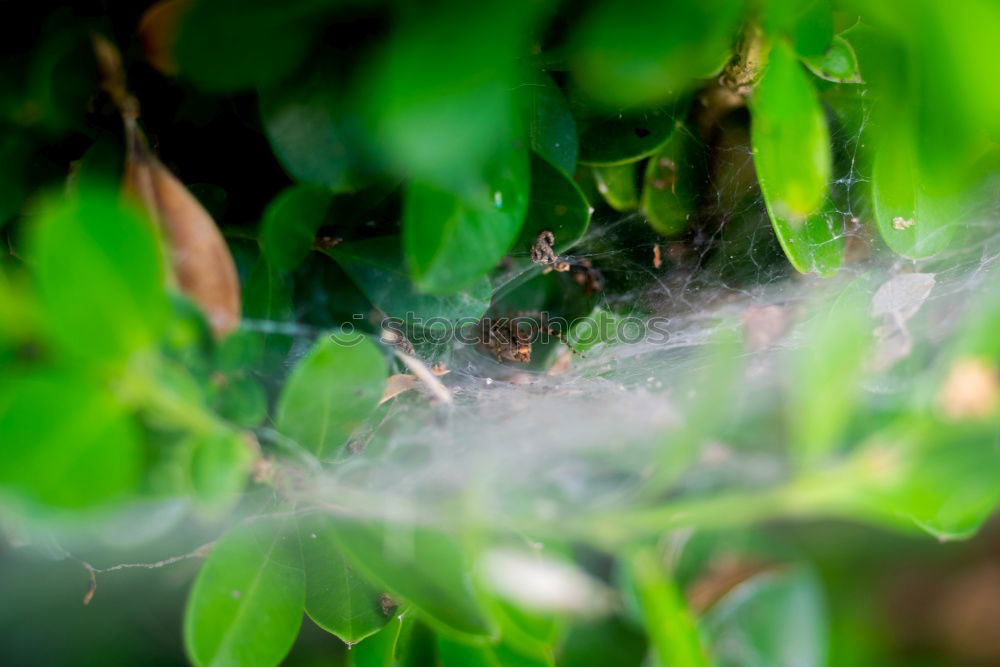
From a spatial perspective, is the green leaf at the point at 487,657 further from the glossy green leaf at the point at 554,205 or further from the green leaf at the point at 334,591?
the glossy green leaf at the point at 554,205

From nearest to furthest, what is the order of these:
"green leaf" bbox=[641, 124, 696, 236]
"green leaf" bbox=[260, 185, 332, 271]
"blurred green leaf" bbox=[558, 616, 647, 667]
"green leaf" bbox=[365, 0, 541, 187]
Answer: "green leaf" bbox=[365, 0, 541, 187], "green leaf" bbox=[260, 185, 332, 271], "green leaf" bbox=[641, 124, 696, 236], "blurred green leaf" bbox=[558, 616, 647, 667]

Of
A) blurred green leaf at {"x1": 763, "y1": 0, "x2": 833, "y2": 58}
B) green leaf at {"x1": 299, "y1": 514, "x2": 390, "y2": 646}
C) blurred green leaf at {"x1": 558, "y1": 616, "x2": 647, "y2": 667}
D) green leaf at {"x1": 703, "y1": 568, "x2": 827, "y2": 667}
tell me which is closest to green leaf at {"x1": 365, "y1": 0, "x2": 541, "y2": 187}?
blurred green leaf at {"x1": 763, "y1": 0, "x2": 833, "y2": 58}

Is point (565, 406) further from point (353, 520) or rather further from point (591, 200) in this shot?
point (353, 520)

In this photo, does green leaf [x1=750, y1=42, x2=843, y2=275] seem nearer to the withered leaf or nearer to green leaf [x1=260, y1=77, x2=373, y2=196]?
green leaf [x1=260, y1=77, x2=373, y2=196]

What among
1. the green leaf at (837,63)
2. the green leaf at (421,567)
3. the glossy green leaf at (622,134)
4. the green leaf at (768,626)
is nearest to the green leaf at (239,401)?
the green leaf at (421,567)

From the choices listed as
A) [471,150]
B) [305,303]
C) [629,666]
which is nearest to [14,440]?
[471,150]

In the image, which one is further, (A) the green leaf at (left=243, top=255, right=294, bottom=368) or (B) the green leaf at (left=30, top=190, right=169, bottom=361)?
(A) the green leaf at (left=243, top=255, right=294, bottom=368)
